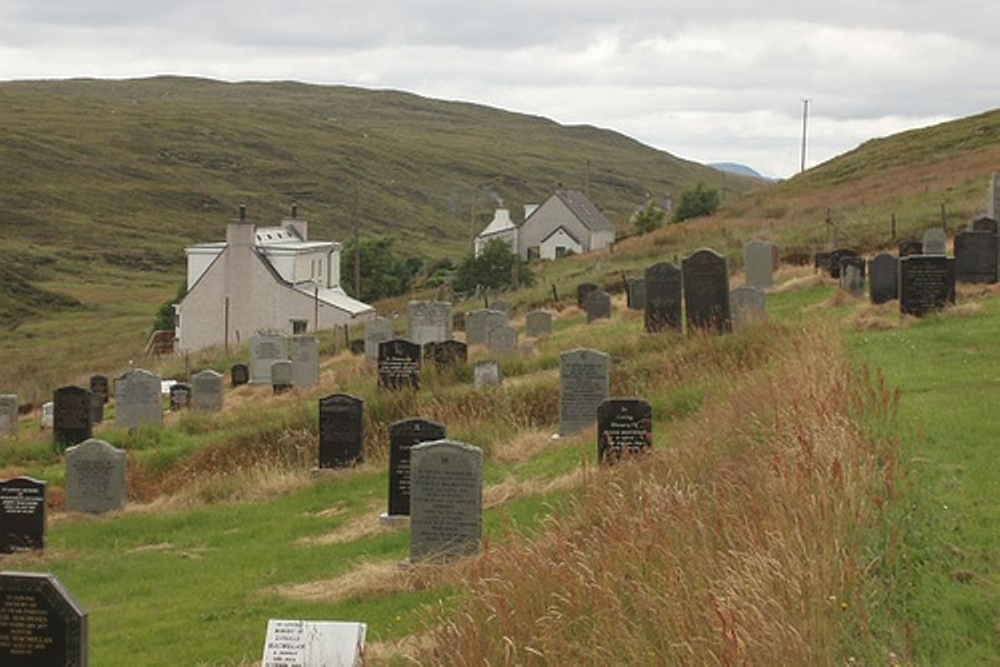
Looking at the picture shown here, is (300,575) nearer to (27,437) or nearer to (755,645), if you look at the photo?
(755,645)

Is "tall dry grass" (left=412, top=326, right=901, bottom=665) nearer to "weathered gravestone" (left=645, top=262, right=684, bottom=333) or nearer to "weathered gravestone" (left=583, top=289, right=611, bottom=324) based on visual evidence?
"weathered gravestone" (left=645, top=262, right=684, bottom=333)

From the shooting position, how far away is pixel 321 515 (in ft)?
60.3

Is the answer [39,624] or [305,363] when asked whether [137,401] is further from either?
[39,624]

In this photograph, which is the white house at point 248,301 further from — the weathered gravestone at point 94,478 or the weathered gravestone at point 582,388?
the weathered gravestone at point 582,388

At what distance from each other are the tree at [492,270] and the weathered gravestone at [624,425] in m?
45.0

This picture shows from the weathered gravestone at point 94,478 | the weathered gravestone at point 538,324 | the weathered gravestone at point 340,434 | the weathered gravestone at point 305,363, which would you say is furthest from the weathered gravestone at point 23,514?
the weathered gravestone at point 538,324

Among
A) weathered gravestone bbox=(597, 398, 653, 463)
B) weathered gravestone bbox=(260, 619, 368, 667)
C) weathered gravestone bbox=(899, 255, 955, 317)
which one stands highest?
weathered gravestone bbox=(899, 255, 955, 317)

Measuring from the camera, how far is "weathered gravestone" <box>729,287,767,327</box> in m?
24.6

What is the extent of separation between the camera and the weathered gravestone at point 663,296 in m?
26.1

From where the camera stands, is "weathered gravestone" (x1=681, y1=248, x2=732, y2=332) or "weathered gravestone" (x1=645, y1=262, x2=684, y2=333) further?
"weathered gravestone" (x1=645, y1=262, x2=684, y2=333)

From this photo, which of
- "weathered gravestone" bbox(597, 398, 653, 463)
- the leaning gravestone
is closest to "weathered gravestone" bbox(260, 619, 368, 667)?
"weathered gravestone" bbox(597, 398, 653, 463)

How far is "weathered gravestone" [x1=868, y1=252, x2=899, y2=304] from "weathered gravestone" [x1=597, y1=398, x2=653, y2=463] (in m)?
10.2

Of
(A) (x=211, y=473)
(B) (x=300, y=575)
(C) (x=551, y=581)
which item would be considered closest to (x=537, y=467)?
(B) (x=300, y=575)

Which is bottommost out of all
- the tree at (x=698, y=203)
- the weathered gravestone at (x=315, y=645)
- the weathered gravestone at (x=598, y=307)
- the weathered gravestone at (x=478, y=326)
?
the weathered gravestone at (x=315, y=645)
